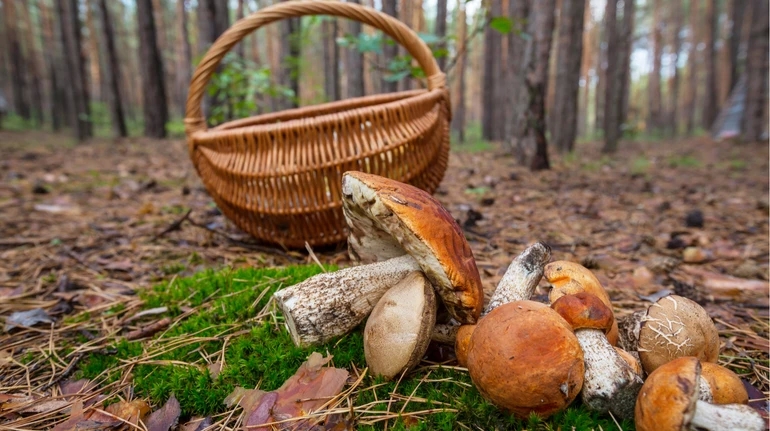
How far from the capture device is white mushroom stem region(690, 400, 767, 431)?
914 mm

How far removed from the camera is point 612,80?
30.1ft

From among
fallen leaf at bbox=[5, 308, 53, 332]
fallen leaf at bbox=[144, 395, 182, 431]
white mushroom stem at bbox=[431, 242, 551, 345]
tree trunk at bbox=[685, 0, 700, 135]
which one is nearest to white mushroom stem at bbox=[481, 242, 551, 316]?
white mushroom stem at bbox=[431, 242, 551, 345]

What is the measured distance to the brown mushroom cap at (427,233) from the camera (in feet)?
3.91

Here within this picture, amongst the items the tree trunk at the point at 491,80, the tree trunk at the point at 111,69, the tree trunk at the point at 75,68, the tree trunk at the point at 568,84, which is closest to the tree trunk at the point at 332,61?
the tree trunk at the point at 491,80

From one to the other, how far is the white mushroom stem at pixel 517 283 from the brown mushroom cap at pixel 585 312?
0.62 ft

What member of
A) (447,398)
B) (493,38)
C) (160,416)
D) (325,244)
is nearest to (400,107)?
(325,244)

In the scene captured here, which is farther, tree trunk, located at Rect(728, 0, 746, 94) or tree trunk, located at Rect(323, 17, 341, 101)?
tree trunk, located at Rect(323, 17, 341, 101)

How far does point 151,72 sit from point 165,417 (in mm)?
10208

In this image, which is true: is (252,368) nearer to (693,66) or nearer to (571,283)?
(571,283)

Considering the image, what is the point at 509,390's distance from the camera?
3.34 ft

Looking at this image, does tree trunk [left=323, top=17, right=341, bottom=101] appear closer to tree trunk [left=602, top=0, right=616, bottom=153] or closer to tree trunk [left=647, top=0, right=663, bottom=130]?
tree trunk [left=602, top=0, right=616, bottom=153]

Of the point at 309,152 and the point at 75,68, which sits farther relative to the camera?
the point at 75,68

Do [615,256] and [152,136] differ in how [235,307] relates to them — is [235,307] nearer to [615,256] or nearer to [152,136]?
[615,256]

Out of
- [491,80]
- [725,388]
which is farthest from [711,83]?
[725,388]
